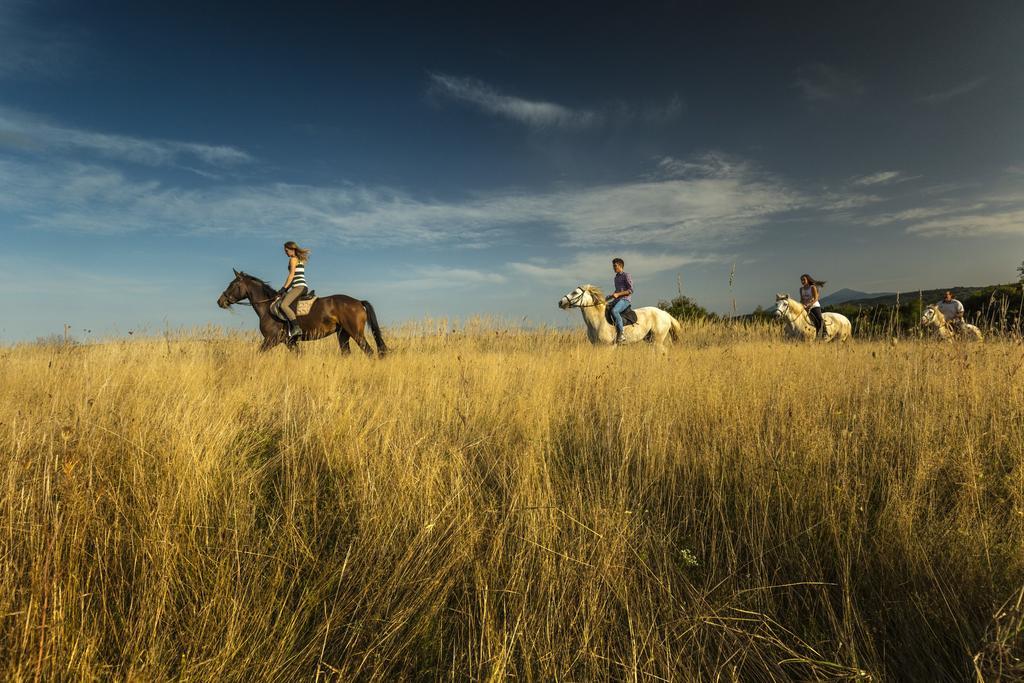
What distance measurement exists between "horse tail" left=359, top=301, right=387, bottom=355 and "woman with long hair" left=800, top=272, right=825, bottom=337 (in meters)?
11.0

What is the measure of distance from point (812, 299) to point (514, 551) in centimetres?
1329

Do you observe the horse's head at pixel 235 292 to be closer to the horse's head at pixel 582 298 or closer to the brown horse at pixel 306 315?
the brown horse at pixel 306 315

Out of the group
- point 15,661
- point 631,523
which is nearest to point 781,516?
point 631,523

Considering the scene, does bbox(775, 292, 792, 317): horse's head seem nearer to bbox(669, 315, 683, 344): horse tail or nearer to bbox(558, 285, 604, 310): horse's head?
bbox(669, 315, 683, 344): horse tail

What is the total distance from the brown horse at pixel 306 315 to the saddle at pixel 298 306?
0.23 ft

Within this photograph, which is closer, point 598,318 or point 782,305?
point 598,318

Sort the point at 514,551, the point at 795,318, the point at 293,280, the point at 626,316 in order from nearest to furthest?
the point at 514,551
the point at 293,280
the point at 626,316
the point at 795,318

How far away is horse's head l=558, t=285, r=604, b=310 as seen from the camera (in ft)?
34.1

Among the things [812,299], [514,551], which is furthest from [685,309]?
[514,551]

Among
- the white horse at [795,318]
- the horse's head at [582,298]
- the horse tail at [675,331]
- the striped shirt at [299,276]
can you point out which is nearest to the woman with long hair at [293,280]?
the striped shirt at [299,276]

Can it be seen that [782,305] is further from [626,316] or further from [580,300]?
[580,300]

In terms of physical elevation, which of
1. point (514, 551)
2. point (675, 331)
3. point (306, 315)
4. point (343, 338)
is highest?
point (306, 315)

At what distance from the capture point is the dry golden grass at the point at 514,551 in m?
1.62

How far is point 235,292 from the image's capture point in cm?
1005
